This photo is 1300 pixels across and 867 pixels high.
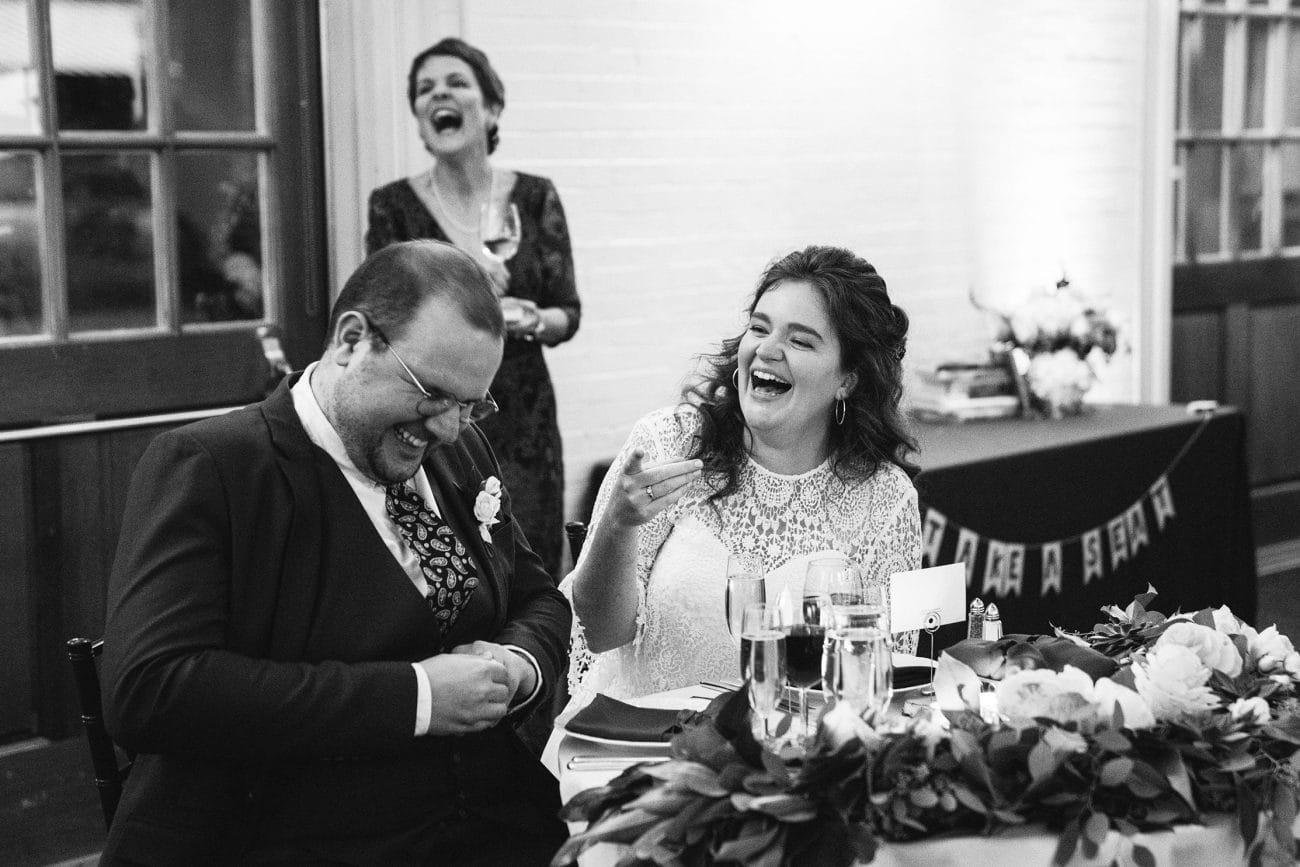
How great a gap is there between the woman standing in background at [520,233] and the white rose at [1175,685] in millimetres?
2094

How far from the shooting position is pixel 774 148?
189 inches

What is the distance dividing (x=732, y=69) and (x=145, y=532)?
3.25 metres

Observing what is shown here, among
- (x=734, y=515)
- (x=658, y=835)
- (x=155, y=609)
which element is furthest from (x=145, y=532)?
(x=734, y=515)

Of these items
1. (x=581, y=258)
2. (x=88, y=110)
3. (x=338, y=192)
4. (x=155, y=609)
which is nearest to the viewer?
(x=155, y=609)

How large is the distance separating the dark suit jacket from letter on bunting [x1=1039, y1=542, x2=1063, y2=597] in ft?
9.32

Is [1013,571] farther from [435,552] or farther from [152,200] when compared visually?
[435,552]

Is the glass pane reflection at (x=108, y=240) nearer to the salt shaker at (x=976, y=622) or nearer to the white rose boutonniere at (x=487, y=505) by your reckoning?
the white rose boutonniere at (x=487, y=505)

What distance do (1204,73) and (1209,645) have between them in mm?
5036

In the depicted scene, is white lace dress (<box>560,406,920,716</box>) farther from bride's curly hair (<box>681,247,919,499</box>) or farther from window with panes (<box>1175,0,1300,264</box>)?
window with panes (<box>1175,0,1300,264</box>)

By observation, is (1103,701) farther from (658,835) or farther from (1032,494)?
(1032,494)

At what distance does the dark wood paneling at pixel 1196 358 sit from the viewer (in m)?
6.29

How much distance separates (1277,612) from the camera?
5.59 metres

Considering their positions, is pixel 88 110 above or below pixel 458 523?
above

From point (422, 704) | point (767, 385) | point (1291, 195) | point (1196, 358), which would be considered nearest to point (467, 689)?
point (422, 704)
